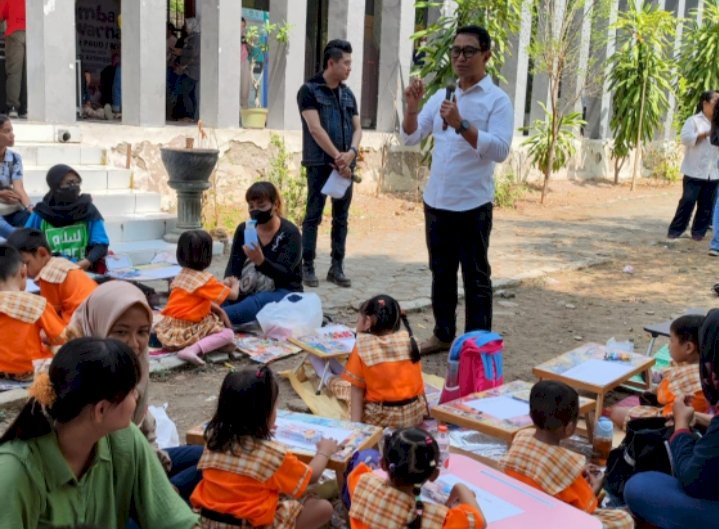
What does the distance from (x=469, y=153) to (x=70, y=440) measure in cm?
360

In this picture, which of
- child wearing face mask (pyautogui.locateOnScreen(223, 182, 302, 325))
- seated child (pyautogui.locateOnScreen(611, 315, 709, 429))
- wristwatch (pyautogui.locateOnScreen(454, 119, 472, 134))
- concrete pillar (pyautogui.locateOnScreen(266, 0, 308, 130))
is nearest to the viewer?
seated child (pyautogui.locateOnScreen(611, 315, 709, 429))

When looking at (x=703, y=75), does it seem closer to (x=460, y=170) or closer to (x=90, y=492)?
(x=460, y=170)

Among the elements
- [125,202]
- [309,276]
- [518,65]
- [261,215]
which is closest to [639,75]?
[518,65]

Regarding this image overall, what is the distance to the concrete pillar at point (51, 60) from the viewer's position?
8.33 meters

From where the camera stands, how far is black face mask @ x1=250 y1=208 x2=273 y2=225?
5.76 meters

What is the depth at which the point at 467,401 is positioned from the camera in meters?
4.05

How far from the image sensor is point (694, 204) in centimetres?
1039

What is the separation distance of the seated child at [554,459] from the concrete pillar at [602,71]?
1363 cm

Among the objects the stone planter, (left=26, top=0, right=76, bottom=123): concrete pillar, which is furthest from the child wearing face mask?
(left=26, top=0, right=76, bottom=123): concrete pillar

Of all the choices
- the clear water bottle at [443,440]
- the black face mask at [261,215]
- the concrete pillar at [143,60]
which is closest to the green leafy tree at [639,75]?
the concrete pillar at [143,60]

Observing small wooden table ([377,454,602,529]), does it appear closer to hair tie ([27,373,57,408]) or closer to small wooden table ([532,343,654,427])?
small wooden table ([532,343,654,427])

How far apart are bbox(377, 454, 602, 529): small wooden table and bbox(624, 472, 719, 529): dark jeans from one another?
1.30 feet

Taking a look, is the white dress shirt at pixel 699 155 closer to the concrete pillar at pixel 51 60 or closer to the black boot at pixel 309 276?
the black boot at pixel 309 276

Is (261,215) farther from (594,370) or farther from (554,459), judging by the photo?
(554,459)
